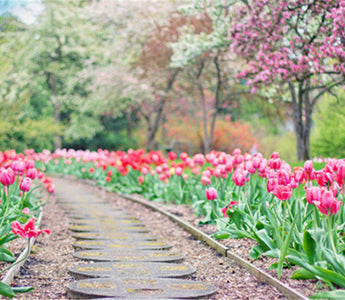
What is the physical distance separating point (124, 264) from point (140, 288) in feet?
2.99

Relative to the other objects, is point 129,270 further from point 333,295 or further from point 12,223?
point 333,295

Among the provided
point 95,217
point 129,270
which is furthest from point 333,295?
point 95,217

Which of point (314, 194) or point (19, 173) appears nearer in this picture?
point (314, 194)

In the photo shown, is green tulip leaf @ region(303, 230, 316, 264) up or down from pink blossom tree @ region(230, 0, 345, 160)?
down

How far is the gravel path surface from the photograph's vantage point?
3.92 metres

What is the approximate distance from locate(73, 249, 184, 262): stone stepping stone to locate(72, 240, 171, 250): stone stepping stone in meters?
0.23

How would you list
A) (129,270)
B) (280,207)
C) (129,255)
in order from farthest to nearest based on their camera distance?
(129,255), (280,207), (129,270)

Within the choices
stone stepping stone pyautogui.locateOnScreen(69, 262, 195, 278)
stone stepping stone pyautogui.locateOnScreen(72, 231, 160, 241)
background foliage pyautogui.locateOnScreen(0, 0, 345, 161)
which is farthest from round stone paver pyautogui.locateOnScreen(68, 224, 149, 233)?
background foliage pyautogui.locateOnScreen(0, 0, 345, 161)

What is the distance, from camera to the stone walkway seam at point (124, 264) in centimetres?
379

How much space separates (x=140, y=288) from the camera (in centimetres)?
387

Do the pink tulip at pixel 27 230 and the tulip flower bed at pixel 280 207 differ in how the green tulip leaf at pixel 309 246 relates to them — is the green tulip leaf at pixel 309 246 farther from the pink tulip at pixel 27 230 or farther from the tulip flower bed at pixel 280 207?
the pink tulip at pixel 27 230

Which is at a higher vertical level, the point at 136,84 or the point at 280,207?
the point at 136,84

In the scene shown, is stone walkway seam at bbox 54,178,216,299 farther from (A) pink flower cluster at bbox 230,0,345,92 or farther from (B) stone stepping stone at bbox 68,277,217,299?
(A) pink flower cluster at bbox 230,0,345,92

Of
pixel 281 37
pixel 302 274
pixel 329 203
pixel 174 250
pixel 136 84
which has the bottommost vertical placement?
pixel 174 250
